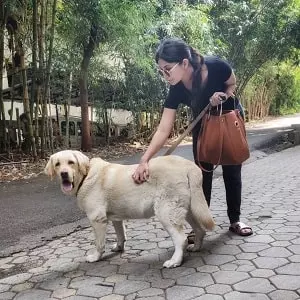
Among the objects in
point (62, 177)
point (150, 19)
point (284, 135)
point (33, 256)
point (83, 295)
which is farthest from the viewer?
point (284, 135)

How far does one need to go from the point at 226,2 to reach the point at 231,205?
39.4ft

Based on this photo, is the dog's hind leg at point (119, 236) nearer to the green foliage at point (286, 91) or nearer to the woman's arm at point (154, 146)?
the woman's arm at point (154, 146)

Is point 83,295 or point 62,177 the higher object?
point 62,177

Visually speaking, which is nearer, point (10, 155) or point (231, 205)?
point (231, 205)

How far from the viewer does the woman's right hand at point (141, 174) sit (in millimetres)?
3329

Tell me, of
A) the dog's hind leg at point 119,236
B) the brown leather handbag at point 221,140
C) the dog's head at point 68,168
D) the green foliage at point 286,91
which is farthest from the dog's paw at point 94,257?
the green foliage at point 286,91

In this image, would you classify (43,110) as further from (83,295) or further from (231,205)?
(83,295)

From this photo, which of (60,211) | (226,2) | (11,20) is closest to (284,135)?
(226,2)

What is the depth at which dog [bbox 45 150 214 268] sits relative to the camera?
3283 millimetres

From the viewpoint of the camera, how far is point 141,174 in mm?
3332

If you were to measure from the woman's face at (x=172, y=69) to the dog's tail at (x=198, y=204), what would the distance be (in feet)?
2.46

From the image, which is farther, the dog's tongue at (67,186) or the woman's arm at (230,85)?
the woman's arm at (230,85)

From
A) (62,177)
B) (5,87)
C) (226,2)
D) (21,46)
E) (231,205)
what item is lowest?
(231,205)

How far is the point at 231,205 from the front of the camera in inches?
155
